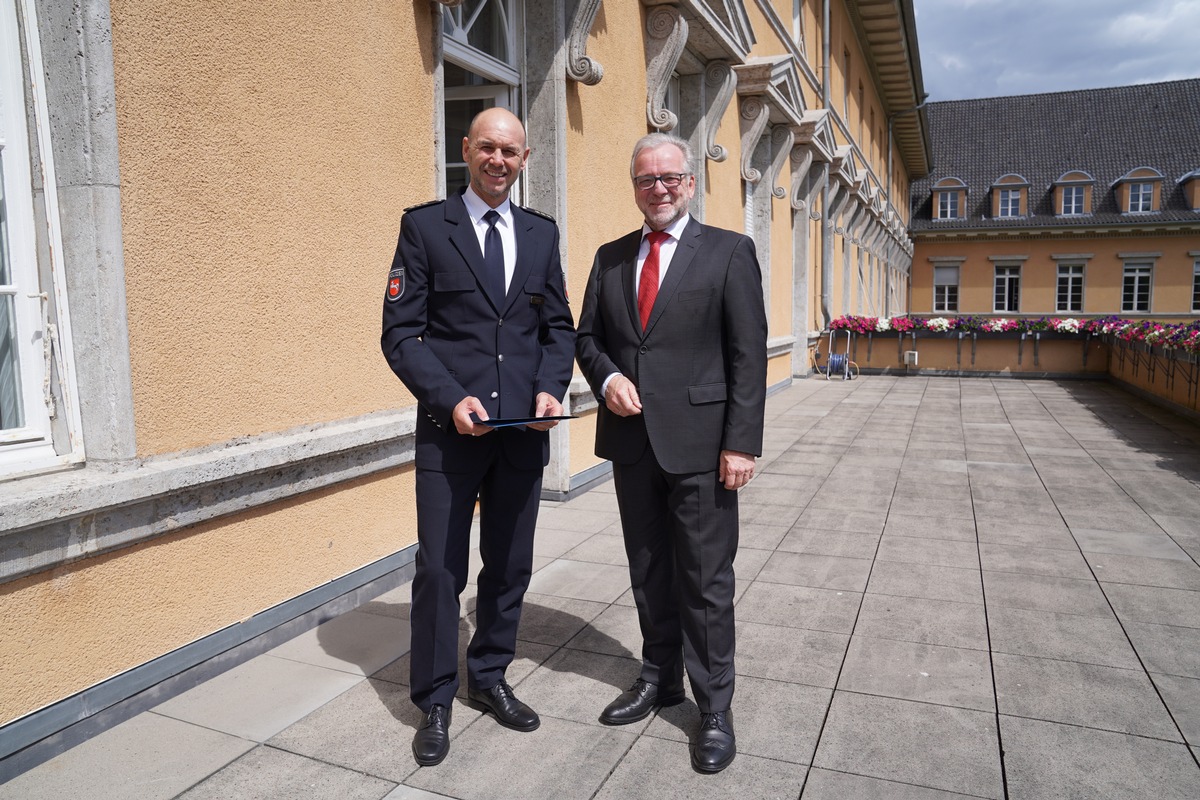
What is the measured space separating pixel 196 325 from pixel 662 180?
192cm

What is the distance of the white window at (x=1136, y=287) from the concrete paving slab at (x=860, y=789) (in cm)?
4655

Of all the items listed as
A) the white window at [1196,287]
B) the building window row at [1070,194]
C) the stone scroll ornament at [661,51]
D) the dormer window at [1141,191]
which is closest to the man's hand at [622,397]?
the stone scroll ornament at [661,51]

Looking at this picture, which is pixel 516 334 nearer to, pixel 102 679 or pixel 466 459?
pixel 466 459

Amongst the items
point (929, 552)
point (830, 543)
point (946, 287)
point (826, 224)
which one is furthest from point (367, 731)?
point (946, 287)

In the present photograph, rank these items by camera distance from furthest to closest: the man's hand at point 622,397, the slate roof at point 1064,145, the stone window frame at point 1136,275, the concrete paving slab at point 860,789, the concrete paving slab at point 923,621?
1. the slate roof at point 1064,145
2. the stone window frame at point 1136,275
3. the concrete paving slab at point 923,621
4. the man's hand at point 622,397
5. the concrete paving slab at point 860,789

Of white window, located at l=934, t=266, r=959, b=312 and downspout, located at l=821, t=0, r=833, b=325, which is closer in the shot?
downspout, located at l=821, t=0, r=833, b=325

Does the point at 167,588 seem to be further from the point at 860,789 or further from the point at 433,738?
the point at 860,789

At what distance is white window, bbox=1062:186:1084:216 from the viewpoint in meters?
45.4

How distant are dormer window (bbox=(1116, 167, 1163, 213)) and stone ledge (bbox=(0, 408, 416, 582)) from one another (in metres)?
48.6

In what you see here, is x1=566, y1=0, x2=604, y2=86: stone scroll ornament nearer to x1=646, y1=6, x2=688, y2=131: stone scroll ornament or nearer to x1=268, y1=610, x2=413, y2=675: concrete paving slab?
x1=646, y1=6, x2=688, y2=131: stone scroll ornament

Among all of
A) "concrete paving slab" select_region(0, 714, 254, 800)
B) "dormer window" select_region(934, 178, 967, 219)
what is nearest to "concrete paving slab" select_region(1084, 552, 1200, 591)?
"concrete paving slab" select_region(0, 714, 254, 800)

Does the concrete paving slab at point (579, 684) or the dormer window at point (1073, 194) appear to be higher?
the dormer window at point (1073, 194)

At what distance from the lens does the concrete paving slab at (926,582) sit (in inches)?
186

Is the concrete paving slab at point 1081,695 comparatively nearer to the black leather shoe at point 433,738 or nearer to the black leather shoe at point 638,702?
the black leather shoe at point 638,702
